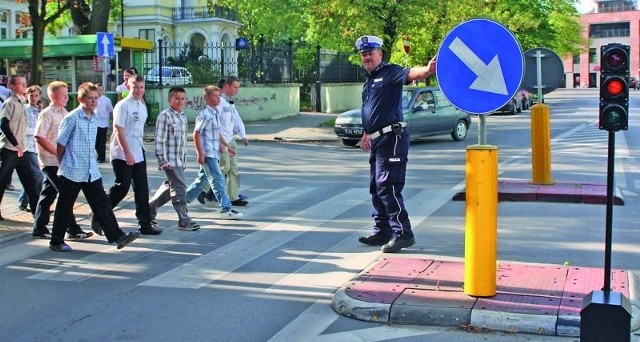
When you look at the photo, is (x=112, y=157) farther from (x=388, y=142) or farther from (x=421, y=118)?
(x=421, y=118)

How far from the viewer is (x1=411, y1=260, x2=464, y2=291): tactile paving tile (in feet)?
A: 19.0

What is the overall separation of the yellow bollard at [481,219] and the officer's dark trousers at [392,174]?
1.82 meters

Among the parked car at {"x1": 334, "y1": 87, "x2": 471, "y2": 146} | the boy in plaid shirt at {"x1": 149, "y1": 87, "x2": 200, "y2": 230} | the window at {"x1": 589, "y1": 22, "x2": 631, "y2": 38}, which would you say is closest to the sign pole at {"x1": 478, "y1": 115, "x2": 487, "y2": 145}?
the boy in plaid shirt at {"x1": 149, "y1": 87, "x2": 200, "y2": 230}

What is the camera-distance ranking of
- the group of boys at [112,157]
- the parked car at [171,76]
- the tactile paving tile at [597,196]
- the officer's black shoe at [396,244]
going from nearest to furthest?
the officer's black shoe at [396,244], the group of boys at [112,157], the tactile paving tile at [597,196], the parked car at [171,76]

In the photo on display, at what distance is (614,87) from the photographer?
4.72 metres

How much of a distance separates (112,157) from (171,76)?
1987 centimetres

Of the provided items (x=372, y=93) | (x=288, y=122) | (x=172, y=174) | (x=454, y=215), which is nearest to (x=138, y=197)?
(x=172, y=174)

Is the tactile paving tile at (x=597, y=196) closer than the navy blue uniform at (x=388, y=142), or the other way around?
the navy blue uniform at (x=388, y=142)

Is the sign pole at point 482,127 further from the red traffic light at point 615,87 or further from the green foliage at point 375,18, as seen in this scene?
the green foliage at point 375,18

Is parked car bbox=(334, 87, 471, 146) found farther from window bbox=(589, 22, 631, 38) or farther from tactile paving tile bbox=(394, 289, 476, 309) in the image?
window bbox=(589, 22, 631, 38)

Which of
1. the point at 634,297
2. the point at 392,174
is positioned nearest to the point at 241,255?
the point at 392,174

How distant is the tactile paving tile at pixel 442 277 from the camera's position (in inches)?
228

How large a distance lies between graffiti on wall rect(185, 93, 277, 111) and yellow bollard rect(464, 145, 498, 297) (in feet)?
71.1

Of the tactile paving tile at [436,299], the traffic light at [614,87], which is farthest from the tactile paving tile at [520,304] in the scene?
the traffic light at [614,87]
